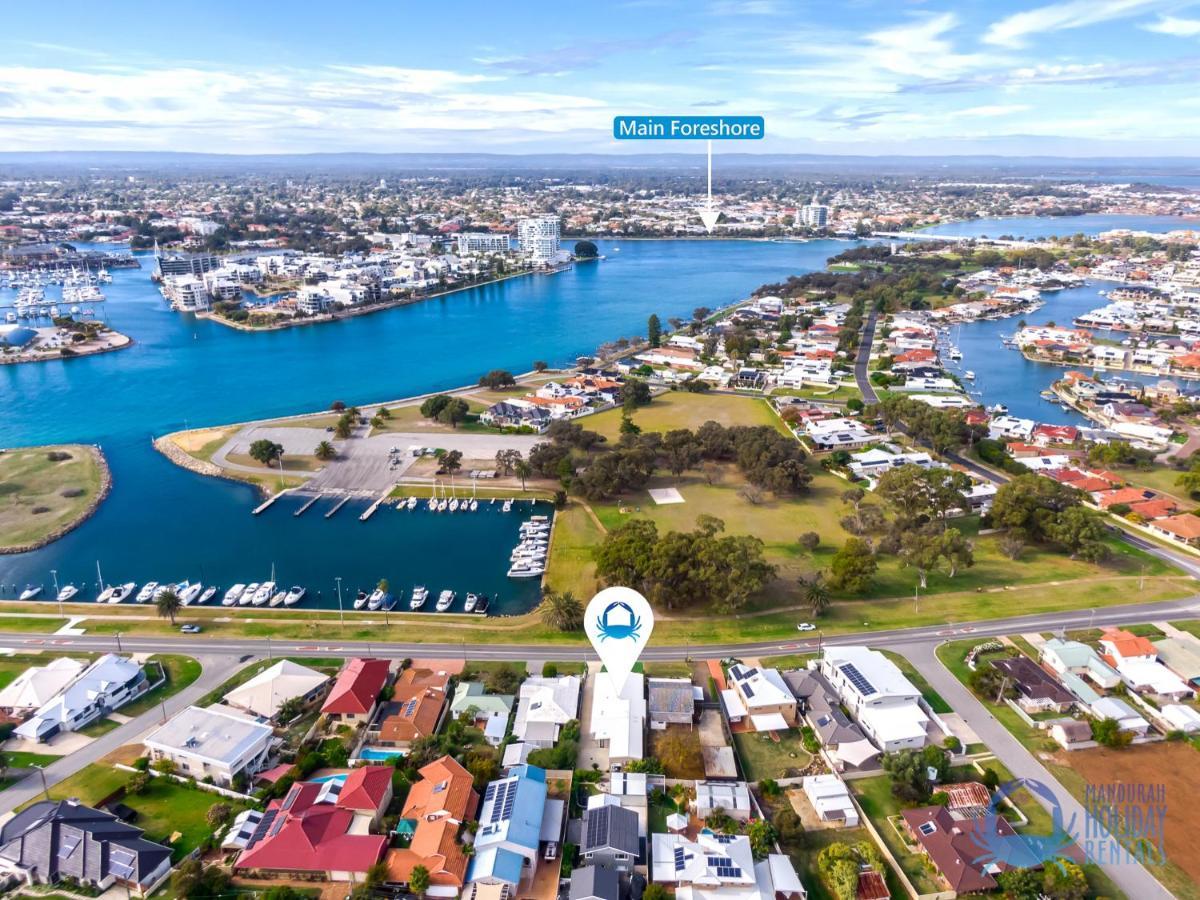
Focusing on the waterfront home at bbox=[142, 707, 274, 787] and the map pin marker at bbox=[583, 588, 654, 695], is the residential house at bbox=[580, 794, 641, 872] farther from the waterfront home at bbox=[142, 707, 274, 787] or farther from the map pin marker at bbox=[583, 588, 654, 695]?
the waterfront home at bbox=[142, 707, 274, 787]

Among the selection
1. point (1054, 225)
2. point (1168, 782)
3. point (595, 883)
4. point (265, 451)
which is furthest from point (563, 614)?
point (1054, 225)

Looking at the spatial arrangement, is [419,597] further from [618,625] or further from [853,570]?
[853,570]

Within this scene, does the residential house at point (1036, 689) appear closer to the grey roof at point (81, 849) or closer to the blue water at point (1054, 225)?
the grey roof at point (81, 849)

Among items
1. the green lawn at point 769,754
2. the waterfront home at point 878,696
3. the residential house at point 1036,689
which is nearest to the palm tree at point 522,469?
the waterfront home at point 878,696

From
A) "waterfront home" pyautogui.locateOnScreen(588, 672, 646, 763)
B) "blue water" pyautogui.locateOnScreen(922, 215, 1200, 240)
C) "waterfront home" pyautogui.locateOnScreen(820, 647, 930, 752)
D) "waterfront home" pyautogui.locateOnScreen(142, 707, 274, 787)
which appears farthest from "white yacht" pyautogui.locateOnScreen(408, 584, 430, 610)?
"blue water" pyautogui.locateOnScreen(922, 215, 1200, 240)

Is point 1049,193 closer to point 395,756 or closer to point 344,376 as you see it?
point 344,376

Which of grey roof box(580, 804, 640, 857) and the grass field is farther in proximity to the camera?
the grass field
